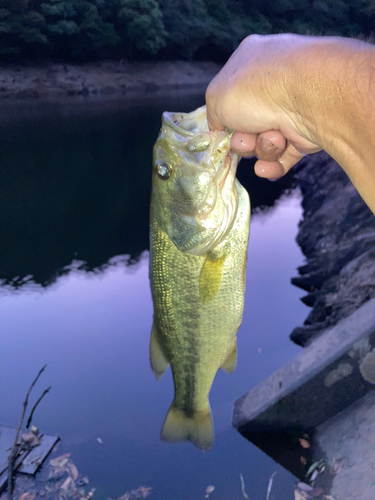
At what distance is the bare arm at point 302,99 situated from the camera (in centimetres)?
117

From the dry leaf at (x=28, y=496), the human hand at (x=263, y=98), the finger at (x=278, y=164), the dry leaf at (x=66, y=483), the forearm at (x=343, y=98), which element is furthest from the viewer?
the dry leaf at (x=66, y=483)

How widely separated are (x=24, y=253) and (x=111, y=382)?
15.1 feet

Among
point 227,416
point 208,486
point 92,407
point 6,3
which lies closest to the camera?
point 208,486

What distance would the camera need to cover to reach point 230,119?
5.19 ft

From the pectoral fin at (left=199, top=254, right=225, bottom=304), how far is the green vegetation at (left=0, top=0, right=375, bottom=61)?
889 inches

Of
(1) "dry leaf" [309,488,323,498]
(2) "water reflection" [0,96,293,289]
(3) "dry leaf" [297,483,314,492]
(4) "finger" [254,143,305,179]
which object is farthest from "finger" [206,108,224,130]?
(2) "water reflection" [0,96,293,289]

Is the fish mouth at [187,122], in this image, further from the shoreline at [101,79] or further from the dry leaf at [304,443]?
the shoreline at [101,79]

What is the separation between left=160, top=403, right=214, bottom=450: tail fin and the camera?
2166mm

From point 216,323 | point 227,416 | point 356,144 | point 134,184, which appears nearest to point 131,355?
point 227,416

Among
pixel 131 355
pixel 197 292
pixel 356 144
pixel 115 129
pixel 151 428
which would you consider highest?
pixel 356 144

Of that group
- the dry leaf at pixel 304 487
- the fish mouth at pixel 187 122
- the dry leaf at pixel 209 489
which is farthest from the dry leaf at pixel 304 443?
the fish mouth at pixel 187 122

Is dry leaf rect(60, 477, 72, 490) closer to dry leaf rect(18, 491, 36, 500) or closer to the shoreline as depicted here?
dry leaf rect(18, 491, 36, 500)

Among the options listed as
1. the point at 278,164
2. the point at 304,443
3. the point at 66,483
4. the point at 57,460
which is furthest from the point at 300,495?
the point at 278,164

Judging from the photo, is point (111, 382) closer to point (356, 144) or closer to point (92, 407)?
point (92, 407)
